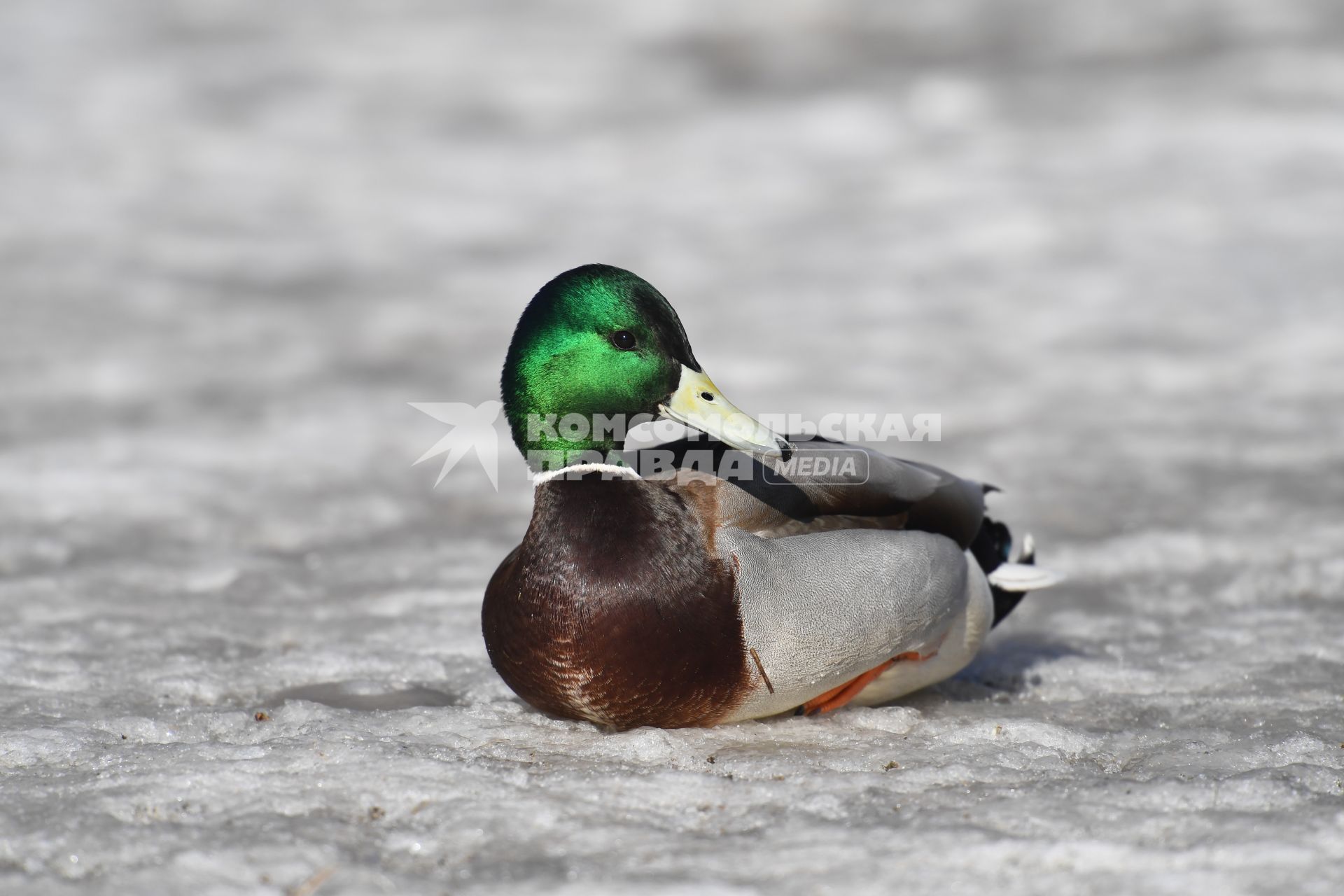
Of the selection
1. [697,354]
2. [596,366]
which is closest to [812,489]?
[596,366]

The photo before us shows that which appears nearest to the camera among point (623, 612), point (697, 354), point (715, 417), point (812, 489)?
point (623, 612)

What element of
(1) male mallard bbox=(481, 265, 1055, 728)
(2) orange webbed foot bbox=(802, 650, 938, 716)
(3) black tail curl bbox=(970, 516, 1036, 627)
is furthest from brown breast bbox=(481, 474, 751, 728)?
(3) black tail curl bbox=(970, 516, 1036, 627)

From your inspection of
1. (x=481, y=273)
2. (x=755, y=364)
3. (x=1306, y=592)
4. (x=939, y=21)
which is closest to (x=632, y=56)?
(x=939, y=21)

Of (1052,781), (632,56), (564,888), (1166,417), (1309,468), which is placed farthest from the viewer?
(632,56)

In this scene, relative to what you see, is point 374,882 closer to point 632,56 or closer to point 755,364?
point 755,364

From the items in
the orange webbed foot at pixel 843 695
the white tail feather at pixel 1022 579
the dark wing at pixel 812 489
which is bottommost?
Result: the orange webbed foot at pixel 843 695

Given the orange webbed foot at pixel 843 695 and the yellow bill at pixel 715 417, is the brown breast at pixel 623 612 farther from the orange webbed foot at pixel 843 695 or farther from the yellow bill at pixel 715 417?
the orange webbed foot at pixel 843 695

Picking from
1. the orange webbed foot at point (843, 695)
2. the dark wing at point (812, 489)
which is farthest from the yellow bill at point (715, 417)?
the orange webbed foot at point (843, 695)

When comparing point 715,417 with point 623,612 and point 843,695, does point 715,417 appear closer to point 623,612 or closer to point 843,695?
point 623,612
